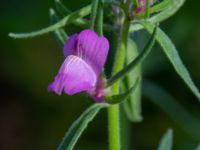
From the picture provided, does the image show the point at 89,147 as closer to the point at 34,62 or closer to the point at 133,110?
the point at 34,62

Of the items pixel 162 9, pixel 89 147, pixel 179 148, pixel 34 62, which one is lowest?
pixel 179 148

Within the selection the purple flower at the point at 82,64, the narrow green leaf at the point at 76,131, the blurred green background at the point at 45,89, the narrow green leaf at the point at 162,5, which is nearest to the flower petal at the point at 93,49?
the purple flower at the point at 82,64

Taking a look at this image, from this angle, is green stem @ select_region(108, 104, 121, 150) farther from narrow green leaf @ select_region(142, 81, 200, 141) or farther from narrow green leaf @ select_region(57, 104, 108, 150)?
narrow green leaf @ select_region(142, 81, 200, 141)

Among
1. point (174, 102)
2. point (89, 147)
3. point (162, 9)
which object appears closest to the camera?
point (162, 9)

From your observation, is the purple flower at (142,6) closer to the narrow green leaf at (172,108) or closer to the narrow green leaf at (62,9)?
the narrow green leaf at (62,9)

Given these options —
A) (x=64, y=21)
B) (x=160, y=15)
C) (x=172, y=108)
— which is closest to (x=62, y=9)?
(x=64, y=21)

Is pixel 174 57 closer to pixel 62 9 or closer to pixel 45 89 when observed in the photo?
pixel 62 9

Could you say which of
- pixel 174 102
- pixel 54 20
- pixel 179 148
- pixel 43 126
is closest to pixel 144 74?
pixel 174 102
